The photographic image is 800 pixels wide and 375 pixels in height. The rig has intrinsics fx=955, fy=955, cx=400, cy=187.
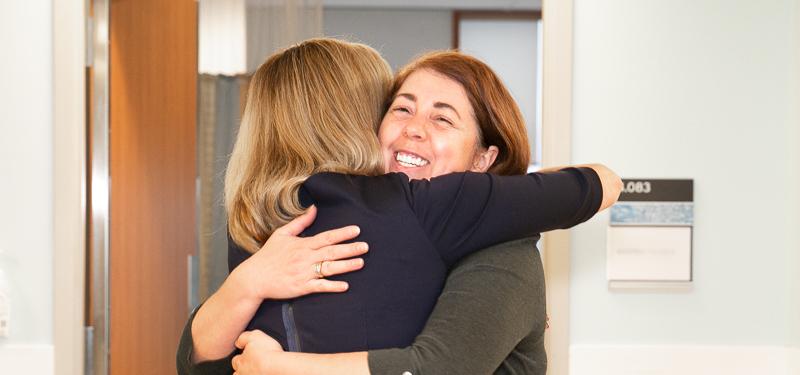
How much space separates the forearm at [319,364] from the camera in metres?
1.31

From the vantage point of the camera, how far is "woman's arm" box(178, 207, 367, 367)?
1.38 metres

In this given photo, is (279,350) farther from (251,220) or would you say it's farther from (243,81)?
(243,81)

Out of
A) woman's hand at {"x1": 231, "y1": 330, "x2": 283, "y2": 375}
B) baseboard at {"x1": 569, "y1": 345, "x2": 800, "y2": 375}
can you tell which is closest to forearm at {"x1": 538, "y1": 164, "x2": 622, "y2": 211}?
woman's hand at {"x1": 231, "y1": 330, "x2": 283, "y2": 375}

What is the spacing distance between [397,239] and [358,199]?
0.28 ft

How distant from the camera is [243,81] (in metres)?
2.63

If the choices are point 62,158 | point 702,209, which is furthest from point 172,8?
point 702,209

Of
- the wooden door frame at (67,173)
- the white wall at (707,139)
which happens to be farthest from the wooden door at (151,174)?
the white wall at (707,139)

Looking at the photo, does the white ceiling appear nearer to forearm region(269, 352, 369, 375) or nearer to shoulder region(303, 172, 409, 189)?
shoulder region(303, 172, 409, 189)

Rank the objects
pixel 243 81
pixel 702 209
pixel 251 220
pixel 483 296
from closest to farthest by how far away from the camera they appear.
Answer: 1. pixel 483 296
2. pixel 251 220
3. pixel 702 209
4. pixel 243 81

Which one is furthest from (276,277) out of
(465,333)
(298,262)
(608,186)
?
(608,186)

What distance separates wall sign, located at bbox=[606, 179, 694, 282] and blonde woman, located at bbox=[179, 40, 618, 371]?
88 centimetres

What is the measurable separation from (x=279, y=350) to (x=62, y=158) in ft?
4.36

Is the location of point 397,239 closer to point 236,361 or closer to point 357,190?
point 357,190

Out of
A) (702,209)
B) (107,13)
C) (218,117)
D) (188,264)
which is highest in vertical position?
(107,13)
